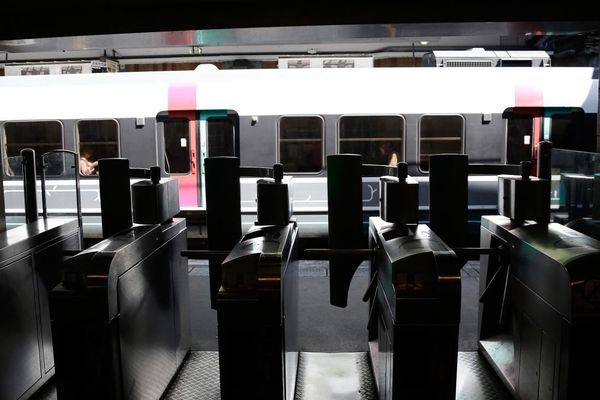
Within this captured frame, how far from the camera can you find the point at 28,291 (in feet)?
10.8

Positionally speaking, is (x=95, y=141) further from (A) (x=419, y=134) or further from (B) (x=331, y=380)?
(B) (x=331, y=380)

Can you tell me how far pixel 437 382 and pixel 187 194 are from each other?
17.8 ft

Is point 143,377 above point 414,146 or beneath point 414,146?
beneath

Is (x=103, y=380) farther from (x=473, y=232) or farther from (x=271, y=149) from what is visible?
(x=473, y=232)

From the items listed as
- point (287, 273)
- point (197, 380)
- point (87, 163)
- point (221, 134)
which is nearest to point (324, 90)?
point (221, 134)

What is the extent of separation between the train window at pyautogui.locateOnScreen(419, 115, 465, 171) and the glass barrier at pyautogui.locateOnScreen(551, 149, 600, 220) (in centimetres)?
134

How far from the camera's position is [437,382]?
7.71 feet

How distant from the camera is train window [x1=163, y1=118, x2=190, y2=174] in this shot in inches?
283

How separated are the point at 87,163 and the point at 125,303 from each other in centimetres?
515

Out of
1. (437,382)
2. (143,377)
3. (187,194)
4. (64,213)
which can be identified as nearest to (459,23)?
(437,382)

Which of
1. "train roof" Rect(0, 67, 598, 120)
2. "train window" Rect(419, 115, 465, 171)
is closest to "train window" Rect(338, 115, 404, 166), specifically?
"train roof" Rect(0, 67, 598, 120)

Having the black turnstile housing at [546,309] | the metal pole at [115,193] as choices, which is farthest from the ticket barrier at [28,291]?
the black turnstile housing at [546,309]

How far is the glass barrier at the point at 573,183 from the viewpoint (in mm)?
5180

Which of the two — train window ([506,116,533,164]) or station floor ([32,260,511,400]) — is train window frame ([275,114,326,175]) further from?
train window ([506,116,533,164])
